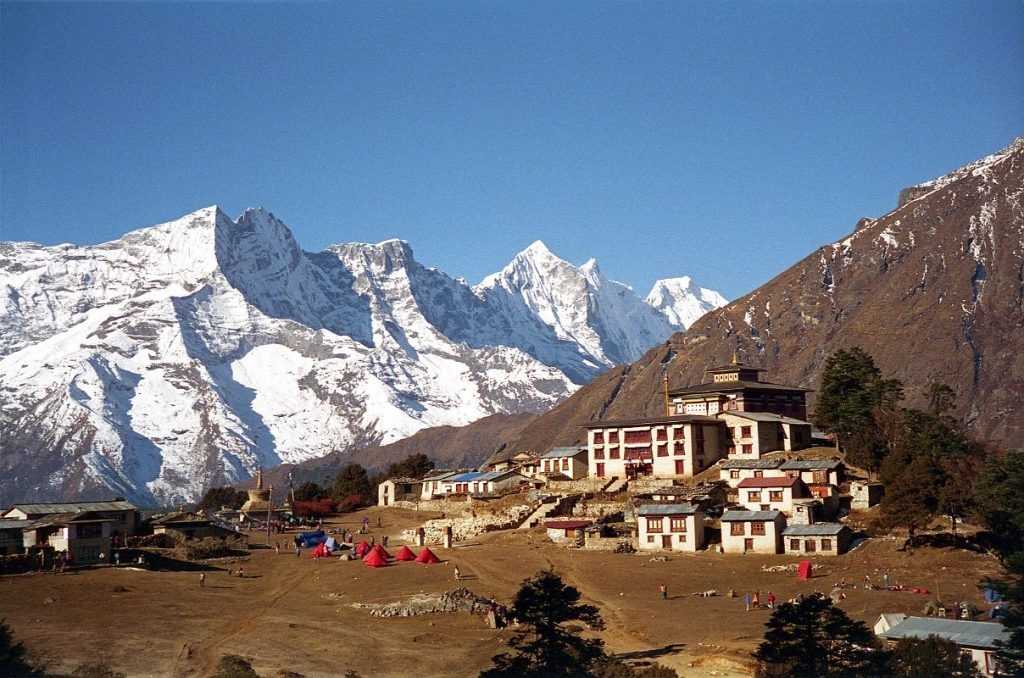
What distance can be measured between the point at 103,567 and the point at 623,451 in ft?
153

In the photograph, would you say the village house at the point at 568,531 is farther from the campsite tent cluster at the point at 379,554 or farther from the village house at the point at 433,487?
the village house at the point at 433,487

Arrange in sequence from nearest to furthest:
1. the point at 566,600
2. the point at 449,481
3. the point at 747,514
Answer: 1. the point at 566,600
2. the point at 747,514
3. the point at 449,481

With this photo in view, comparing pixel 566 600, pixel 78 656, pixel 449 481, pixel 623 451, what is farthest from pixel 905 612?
pixel 449 481

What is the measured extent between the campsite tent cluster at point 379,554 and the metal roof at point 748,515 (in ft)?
67.1

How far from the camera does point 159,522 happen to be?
9762 centimetres

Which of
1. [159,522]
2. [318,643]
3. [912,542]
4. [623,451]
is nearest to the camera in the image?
[318,643]

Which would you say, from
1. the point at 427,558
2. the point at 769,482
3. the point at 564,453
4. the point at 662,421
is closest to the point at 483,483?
the point at 564,453

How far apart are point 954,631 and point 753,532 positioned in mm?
A: 31549

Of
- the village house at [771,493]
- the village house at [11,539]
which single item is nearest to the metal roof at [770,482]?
the village house at [771,493]

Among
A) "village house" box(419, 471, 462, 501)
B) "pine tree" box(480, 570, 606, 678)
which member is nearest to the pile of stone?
"pine tree" box(480, 570, 606, 678)

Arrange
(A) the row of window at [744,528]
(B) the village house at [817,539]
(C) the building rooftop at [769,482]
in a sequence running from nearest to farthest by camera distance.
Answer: (B) the village house at [817,539], (A) the row of window at [744,528], (C) the building rooftop at [769,482]

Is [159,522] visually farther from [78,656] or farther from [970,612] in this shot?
[970,612]

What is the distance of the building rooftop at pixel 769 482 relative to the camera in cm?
8681

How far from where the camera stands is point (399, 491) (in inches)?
5162
